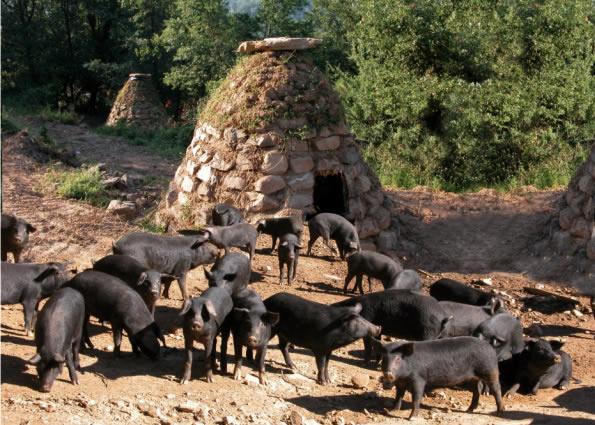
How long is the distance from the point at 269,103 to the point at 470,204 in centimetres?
475

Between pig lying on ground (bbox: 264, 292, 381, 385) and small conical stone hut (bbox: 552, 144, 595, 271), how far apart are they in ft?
20.5

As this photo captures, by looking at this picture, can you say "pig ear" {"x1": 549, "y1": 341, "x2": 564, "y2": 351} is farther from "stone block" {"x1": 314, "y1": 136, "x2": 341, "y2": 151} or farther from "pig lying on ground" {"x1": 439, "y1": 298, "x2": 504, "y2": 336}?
"stone block" {"x1": 314, "y1": 136, "x2": 341, "y2": 151}

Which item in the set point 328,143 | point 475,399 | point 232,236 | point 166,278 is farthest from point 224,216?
point 475,399

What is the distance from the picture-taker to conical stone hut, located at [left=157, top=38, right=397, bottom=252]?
12789mm

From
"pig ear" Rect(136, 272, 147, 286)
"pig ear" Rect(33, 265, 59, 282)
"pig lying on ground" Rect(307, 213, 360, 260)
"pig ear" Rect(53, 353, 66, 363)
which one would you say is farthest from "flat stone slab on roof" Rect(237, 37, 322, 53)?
"pig ear" Rect(53, 353, 66, 363)

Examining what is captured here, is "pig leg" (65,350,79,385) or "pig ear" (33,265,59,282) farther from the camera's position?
"pig ear" (33,265,59,282)

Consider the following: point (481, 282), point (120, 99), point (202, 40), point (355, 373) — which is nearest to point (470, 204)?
point (481, 282)

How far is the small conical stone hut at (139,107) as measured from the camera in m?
27.6

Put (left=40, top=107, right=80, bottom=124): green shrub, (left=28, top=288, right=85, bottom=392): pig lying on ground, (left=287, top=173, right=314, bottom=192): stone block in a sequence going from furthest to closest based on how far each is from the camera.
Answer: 1. (left=40, top=107, right=80, bottom=124): green shrub
2. (left=287, top=173, right=314, bottom=192): stone block
3. (left=28, top=288, right=85, bottom=392): pig lying on ground

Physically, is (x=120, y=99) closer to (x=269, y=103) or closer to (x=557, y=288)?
(x=269, y=103)

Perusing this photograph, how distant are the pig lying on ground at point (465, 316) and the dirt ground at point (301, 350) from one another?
2.36 ft

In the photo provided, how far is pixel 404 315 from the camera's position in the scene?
8.52 meters

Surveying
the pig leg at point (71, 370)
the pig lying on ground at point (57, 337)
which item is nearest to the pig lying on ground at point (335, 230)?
the pig lying on ground at point (57, 337)

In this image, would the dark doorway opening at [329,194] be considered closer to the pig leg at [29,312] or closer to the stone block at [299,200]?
the stone block at [299,200]
